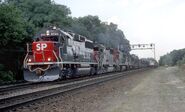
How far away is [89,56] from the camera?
37.7m

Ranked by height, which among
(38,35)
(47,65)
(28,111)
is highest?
(38,35)

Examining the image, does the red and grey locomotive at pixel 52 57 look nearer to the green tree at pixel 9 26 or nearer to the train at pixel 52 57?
the train at pixel 52 57

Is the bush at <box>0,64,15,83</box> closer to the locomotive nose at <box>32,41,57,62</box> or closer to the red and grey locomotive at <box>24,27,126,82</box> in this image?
the red and grey locomotive at <box>24,27,126,82</box>

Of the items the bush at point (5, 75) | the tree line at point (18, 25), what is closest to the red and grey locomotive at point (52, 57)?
the tree line at point (18, 25)

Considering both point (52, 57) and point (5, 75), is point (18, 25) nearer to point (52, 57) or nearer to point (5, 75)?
point (5, 75)

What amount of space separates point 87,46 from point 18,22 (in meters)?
9.12

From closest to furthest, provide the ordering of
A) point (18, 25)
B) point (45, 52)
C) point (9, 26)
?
point (45, 52), point (9, 26), point (18, 25)

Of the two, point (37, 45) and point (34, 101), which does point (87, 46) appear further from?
point (34, 101)

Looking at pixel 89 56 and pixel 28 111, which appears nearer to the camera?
pixel 28 111

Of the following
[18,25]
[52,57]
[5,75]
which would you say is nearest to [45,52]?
[52,57]

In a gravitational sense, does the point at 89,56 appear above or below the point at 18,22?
→ below

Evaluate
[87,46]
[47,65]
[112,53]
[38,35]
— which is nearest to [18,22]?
[38,35]

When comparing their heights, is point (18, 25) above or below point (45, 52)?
above

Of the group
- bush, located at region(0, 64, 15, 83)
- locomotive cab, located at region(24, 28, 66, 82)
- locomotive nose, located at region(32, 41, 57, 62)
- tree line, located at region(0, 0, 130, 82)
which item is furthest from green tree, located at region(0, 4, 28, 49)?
locomotive nose, located at region(32, 41, 57, 62)
